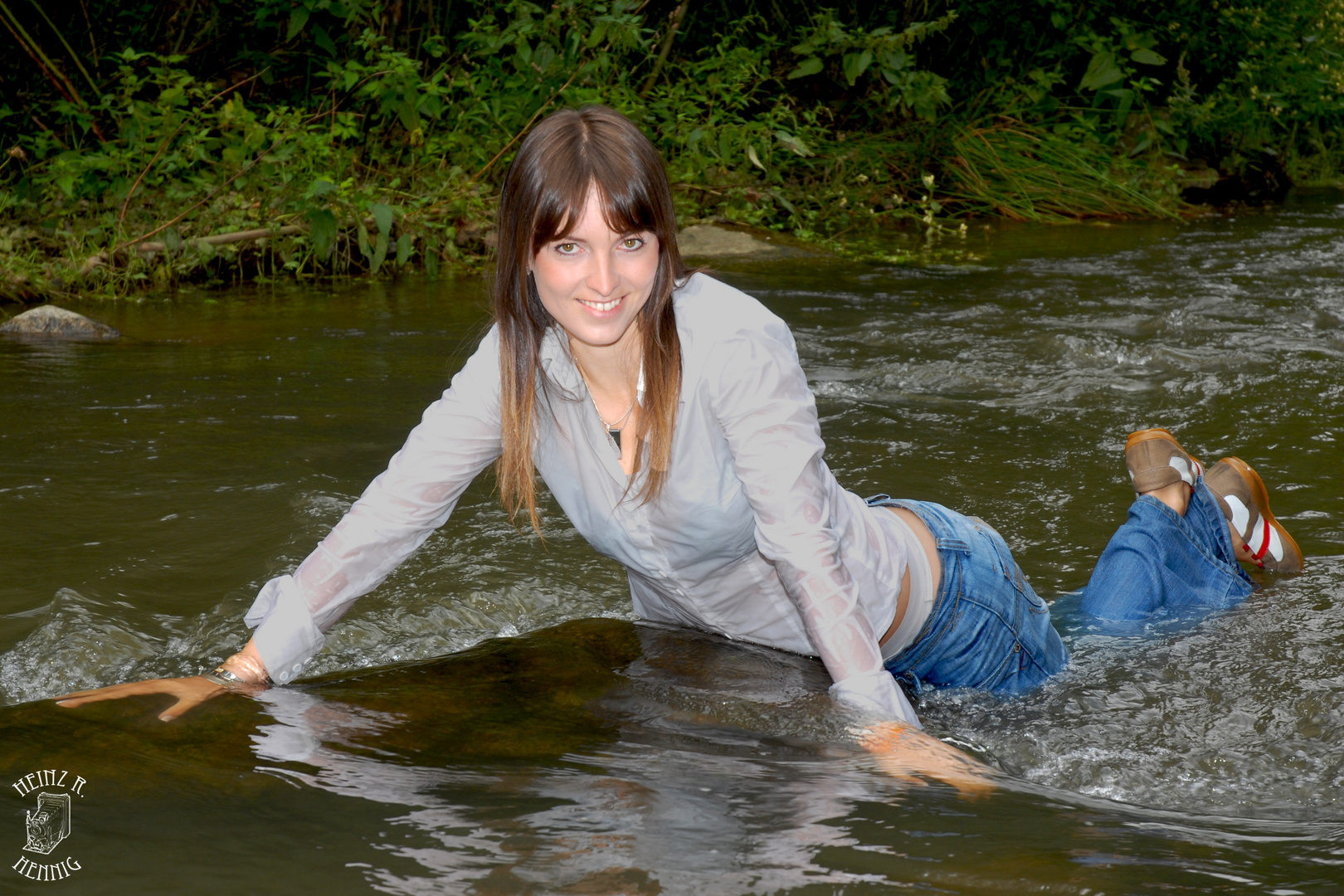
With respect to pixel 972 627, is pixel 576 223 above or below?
above

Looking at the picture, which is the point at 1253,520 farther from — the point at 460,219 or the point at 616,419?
the point at 460,219

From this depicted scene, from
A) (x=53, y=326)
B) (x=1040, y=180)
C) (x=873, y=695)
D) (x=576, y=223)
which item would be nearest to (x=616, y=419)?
(x=576, y=223)

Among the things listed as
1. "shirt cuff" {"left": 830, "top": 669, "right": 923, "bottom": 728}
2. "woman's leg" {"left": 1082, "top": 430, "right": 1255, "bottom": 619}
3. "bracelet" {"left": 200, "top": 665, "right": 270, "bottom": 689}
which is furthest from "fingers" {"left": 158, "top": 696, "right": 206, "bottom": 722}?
"woman's leg" {"left": 1082, "top": 430, "right": 1255, "bottom": 619}

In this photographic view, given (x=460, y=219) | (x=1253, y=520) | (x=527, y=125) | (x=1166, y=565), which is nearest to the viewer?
(x=1166, y=565)

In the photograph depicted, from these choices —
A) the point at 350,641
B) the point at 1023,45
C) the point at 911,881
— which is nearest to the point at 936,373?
the point at 350,641

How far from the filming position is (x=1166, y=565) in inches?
112

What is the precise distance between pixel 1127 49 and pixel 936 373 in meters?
7.33

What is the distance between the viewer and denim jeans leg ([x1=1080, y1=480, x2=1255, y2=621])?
2.81 m

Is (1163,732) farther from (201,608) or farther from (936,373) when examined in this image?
(936,373)

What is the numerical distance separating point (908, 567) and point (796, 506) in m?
0.47

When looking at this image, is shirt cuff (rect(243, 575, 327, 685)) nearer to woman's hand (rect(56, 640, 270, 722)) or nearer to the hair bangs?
woman's hand (rect(56, 640, 270, 722))

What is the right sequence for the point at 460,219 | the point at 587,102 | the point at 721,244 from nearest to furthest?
the point at 587,102
the point at 460,219
the point at 721,244

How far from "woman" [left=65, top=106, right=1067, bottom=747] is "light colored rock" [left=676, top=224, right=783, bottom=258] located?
5.99 meters

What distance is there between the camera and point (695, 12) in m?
10.2
